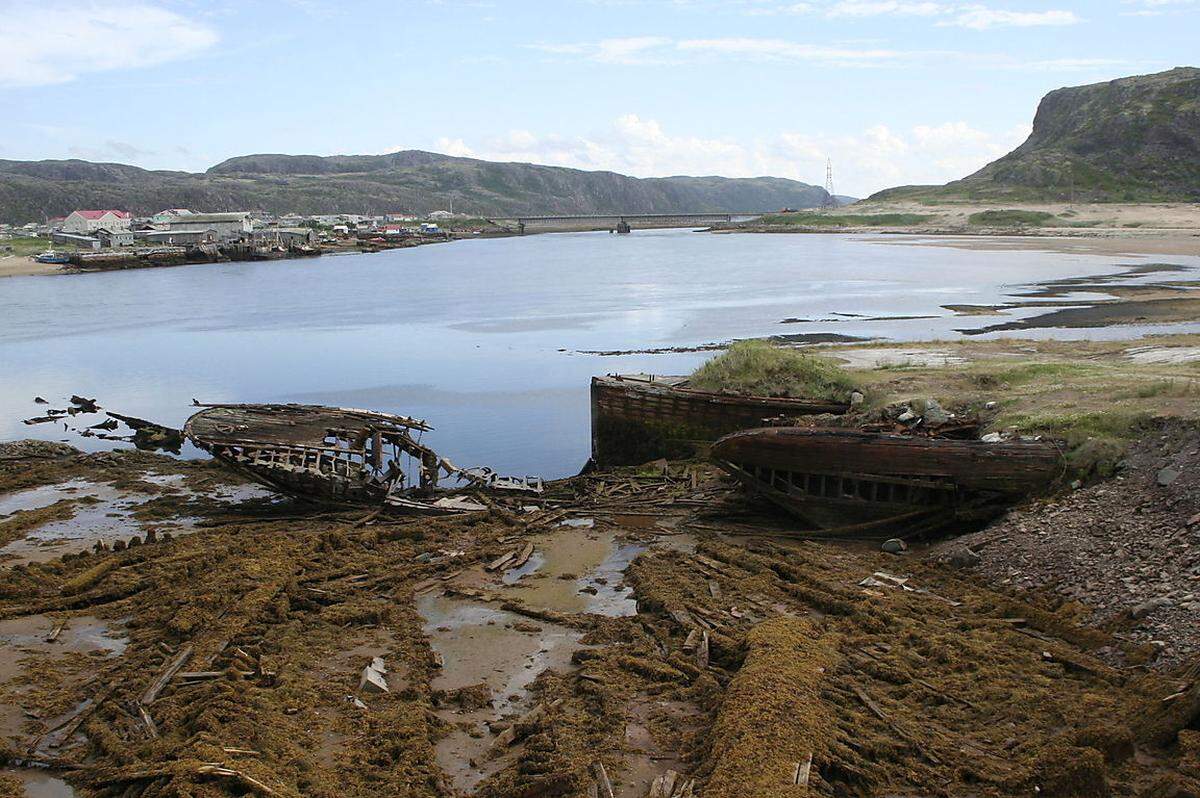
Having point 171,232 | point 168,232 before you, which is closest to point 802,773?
point 168,232

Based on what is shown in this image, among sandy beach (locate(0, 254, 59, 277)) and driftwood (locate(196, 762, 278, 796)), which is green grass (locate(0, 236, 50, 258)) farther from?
driftwood (locate(196, 762, 278, 796))

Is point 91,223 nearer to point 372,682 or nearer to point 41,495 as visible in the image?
point 41,495

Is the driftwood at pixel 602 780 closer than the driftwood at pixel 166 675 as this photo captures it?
Yes

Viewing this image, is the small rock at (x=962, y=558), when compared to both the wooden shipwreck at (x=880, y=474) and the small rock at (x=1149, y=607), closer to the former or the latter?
the wooden shipwreck at (x=880, y=474)

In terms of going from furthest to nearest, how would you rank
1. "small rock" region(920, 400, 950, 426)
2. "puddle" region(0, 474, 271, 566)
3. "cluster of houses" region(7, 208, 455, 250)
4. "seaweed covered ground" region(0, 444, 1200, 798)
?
"cluster of houses" region(7, 208, 455, 250), "small rock" region(920, 400, 950, 426), "puddle" region(0, 474, 271, 566), "seaweed covered ground" region(0, 444, 1200, 798)

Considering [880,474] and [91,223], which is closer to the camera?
[880,474]

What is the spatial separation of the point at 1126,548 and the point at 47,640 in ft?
57.9

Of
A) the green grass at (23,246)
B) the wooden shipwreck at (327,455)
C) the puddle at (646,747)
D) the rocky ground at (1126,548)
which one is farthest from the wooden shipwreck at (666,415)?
the green grass at (23,246)

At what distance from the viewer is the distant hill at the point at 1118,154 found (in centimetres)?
14588

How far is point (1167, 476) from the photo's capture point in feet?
55.4

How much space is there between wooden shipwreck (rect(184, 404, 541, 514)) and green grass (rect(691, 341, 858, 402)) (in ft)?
22.8

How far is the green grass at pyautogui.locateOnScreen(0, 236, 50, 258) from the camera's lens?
454 ft

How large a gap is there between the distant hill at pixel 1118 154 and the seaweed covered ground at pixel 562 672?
5797 inches

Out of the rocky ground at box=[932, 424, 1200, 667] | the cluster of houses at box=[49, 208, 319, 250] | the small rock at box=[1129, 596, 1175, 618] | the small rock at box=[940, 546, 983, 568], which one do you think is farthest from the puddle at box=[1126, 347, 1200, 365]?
the cluster of houses at box=[49, 208, 319, 250]
